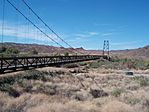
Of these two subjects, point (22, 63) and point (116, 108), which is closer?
point (116, 108)

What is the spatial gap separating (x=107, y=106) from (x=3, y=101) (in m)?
6.34

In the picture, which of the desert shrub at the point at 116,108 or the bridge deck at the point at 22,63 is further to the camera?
the bridge deck at the point at 22,63

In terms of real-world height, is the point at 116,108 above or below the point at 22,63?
below

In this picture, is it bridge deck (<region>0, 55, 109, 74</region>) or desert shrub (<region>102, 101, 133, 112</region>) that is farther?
bridge deck (<region>0, 55, 109, 74</region>)

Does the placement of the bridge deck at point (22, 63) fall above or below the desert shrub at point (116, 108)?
above

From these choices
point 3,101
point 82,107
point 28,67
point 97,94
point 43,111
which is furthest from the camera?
point 28,67

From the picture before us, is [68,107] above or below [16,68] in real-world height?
below

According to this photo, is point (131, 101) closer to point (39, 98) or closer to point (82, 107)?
point (82, 107)

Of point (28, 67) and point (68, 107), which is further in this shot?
point (28, 67)

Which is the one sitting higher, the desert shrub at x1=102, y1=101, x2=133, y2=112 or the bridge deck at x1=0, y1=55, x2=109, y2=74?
the bridge deck at x1=0, y1=55, x2=109, y2=74

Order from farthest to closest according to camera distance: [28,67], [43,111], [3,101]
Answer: [28,67] → [3,101] → [43,111]

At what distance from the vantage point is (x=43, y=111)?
14906mm

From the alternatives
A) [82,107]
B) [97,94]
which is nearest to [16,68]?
[97,94]

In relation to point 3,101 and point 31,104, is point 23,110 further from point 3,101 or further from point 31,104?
point 3,101
